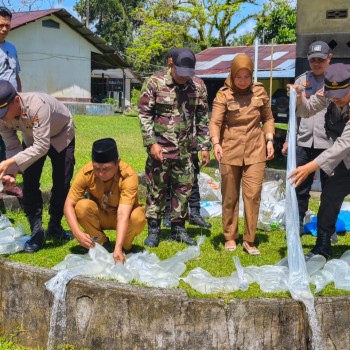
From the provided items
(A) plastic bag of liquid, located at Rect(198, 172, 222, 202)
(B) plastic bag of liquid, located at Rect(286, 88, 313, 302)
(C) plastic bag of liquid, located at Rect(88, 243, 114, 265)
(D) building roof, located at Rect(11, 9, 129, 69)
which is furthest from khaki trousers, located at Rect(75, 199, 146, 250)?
(D) building roof, located at Rect(11, 9, 129, 69)

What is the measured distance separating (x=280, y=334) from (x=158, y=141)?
2.25 metres

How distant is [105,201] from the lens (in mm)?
4797

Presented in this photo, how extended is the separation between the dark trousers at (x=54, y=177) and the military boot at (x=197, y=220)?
1616 mm

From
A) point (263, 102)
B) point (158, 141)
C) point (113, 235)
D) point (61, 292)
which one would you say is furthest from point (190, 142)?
point (61, 292)

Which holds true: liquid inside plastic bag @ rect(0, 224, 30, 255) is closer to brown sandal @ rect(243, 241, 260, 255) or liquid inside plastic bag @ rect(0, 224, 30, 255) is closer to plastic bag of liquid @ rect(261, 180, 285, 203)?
brown sandal @ rect(243, 241, 260, 255)

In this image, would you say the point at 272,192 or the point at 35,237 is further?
the point at 272,192

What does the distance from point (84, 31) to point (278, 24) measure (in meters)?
12.7

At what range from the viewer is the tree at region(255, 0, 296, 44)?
33.2 metres

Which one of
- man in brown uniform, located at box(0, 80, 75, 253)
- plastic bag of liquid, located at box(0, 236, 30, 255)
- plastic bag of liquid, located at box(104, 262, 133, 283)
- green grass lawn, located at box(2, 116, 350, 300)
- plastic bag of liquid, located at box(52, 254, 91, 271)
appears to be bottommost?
green grass lawn, located at box(2, 116, 350, 300)

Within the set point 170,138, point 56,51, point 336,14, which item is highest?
point 336,14

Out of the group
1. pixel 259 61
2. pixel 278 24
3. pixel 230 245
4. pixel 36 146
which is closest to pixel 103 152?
pixel 36 146

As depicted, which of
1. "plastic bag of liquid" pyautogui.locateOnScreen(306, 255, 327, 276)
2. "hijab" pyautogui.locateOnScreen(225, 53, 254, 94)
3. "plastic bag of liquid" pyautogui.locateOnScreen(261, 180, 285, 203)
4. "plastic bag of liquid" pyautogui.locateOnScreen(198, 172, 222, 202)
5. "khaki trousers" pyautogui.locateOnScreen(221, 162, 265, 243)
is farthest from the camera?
"plastic bag of liquid" pyautogui.locateOnScreen(198, 172, 222, 202)

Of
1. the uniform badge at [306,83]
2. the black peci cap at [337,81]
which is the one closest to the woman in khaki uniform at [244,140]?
the uniform badge at [306,83]

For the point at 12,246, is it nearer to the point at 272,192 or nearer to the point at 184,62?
the point at 184,62
